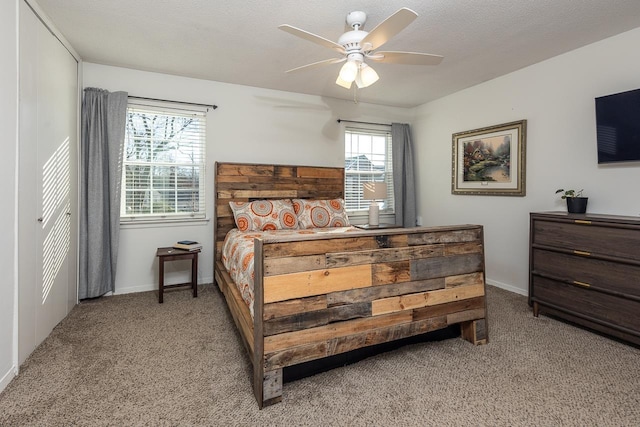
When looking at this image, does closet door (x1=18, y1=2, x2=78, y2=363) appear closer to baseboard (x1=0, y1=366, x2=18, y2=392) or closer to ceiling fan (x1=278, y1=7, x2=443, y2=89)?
baseboard (x1=0, y1=366, x2=18, y2=392)

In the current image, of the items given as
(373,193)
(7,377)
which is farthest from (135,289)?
(373,193)

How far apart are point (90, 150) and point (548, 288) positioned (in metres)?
4.54

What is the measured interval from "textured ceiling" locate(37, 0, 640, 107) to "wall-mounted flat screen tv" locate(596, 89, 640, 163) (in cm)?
59

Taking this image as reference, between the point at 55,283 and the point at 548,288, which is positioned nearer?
the point at 55,283

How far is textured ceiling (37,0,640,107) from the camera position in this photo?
228cm

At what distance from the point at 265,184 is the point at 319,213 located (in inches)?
31.4

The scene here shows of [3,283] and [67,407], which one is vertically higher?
[3,283]

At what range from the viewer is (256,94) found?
4.06m

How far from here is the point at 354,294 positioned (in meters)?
1.92

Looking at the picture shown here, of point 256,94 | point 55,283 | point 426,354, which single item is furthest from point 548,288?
point 55,283

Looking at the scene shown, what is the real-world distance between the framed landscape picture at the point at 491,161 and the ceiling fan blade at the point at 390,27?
232 cm

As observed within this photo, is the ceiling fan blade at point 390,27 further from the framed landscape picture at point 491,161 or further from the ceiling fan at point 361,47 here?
the framed landscape picture at point 491,161

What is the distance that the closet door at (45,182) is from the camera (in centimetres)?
206

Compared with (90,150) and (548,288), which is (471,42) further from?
(90,150)
